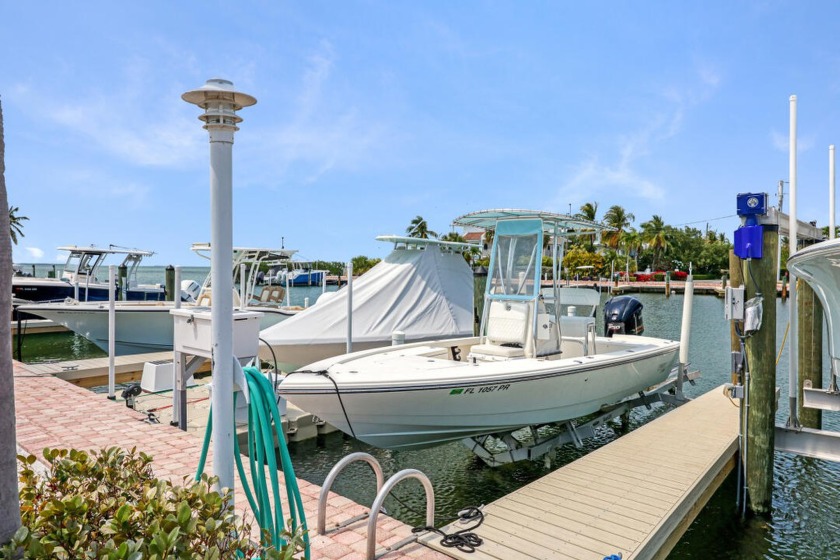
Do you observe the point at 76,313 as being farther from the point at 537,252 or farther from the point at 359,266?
the point at 359,266

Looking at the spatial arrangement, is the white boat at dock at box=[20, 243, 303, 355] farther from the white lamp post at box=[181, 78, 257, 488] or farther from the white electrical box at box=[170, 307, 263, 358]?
the white lamp post at box=[181, 78, 257, 488]

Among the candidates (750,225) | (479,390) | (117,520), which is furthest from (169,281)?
(117,520)

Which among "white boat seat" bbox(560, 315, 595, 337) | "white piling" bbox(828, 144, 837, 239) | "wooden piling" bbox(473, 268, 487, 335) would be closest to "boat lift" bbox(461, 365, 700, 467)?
"white boat seat" bbox(560, 315, 595, 337)

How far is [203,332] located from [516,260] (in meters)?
4.59

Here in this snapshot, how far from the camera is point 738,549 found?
19.6 ft

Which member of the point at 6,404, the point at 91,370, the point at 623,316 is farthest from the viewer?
the point at 91,370

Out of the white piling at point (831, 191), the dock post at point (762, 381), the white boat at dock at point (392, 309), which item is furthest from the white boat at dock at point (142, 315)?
the white piling at point (831, 191)

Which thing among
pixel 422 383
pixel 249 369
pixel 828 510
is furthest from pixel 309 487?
pixel 828 510

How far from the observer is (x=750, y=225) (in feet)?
20.0

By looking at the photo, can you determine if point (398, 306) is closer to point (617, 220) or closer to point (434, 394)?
point (434, 394)

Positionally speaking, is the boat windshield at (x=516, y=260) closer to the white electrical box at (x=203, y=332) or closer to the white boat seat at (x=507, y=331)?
the white boat seat at (x=507, y=331)

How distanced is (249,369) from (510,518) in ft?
9.38

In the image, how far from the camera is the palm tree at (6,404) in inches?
75.4

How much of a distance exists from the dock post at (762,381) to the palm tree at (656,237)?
68.7m
